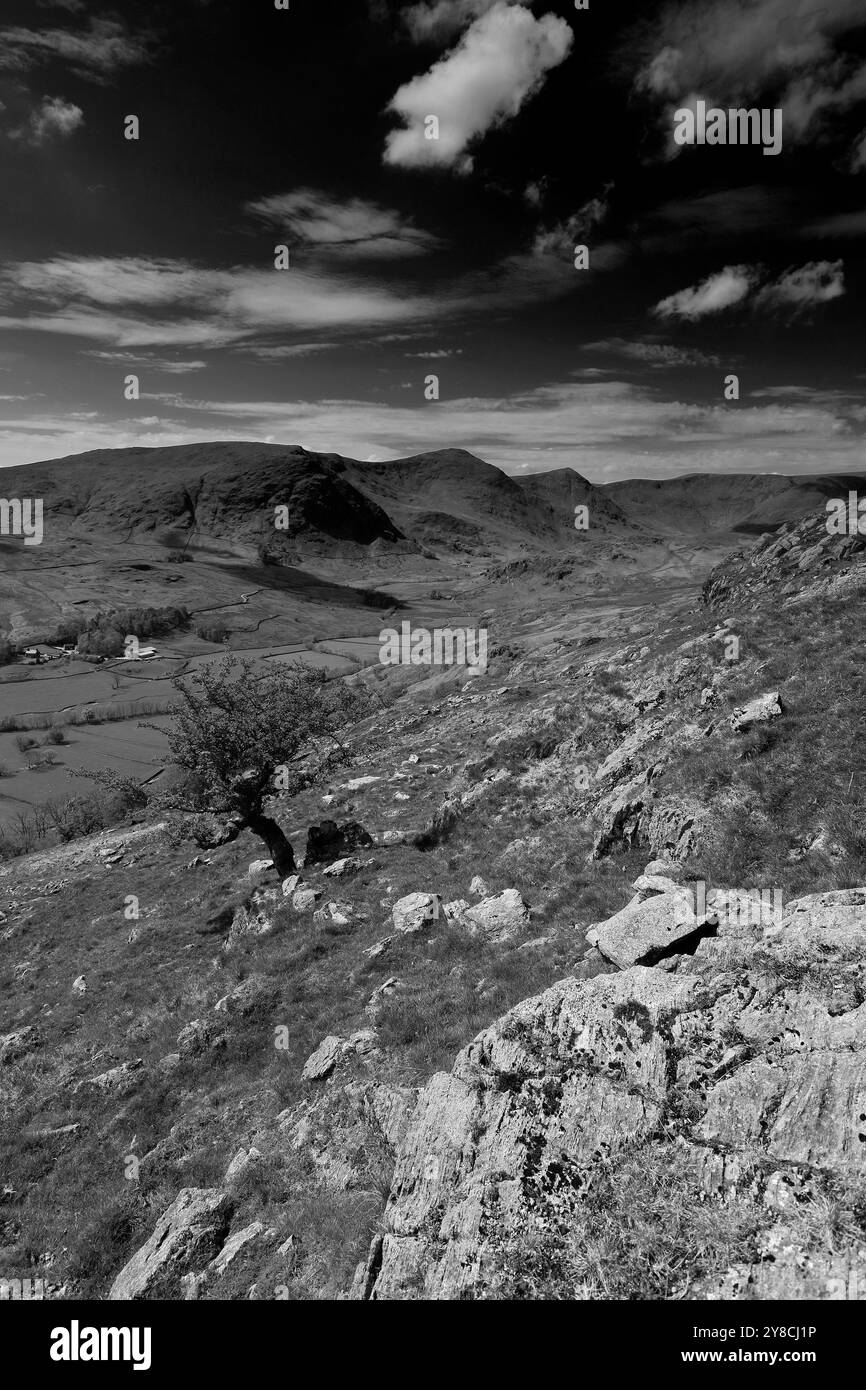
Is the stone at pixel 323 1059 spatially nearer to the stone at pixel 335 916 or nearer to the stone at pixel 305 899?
the stone at pixel 335 916

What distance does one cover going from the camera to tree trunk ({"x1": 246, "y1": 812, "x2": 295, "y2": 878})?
28.1m

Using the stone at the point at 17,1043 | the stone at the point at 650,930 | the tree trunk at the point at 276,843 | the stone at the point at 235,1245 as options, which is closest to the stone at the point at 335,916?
the tree trunk at the point at 276,843

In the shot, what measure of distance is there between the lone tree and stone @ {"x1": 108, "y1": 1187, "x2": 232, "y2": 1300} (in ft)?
55.1

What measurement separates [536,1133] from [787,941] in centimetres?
507

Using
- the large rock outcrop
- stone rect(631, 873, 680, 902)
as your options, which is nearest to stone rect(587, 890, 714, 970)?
stone rect(631, 873, 680, 902)

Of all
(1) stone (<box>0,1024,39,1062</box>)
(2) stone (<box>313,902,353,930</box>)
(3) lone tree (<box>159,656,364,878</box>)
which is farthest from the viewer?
(3) lone tree (<box>159,656,364,878</box>)

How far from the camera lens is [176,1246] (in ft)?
34.4

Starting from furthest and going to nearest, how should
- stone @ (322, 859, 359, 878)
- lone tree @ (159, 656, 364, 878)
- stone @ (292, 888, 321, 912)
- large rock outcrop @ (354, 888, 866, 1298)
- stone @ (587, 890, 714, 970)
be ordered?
lone tree @ (159, 656, 364, 878), stone @ (322, 859, 359, 878), stone @ (292, 888, 321, 912), stone @ (587, 890, 714, 970), large rock outcrop @ (354, 888, 866, 1298)

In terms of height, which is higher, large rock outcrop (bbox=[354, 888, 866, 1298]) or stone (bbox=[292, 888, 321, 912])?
large rock outcrop (bbox=[354, 888, 866, 1298])

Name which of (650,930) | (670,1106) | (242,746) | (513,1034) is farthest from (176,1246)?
(242,746)

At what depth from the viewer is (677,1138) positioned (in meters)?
8.02

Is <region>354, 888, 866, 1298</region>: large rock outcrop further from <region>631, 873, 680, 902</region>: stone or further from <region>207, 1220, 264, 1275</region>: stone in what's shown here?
<region>631, 873, 680, 902</region>: stone
